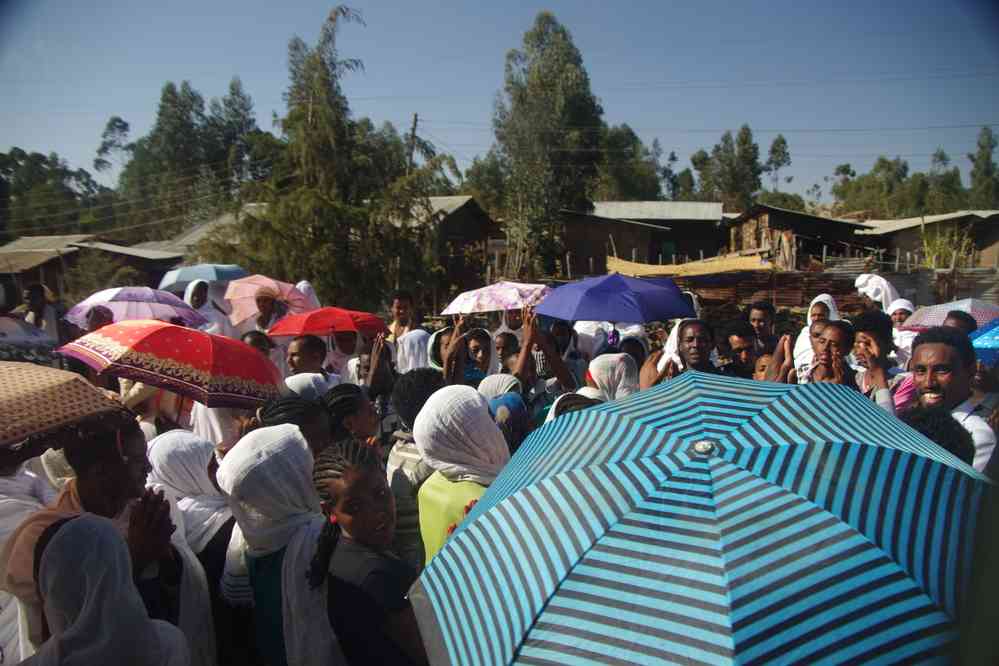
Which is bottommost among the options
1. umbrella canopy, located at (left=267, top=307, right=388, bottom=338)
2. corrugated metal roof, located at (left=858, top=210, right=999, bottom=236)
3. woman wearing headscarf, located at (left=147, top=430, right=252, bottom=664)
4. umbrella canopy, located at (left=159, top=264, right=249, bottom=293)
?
woman wearing headscarf, located at (left=147, top=430, right=252, bottom=664)

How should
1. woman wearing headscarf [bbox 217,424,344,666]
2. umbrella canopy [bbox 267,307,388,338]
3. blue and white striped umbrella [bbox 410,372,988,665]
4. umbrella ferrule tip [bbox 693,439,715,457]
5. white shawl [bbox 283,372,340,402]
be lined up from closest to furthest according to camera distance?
blue and white striped umbrella [bbox 410,372,988,665], umbrella ferrule tip [bbox 693,439,715,457], woman wearing headscarf [bbox 217,424,344,666], white shawl [bbox 283,372,340,402], umbrella canopy [bbox 267,307,388,338]

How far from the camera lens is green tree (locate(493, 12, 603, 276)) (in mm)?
33062

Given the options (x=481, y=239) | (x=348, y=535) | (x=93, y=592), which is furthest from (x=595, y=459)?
(x=481, y=239)

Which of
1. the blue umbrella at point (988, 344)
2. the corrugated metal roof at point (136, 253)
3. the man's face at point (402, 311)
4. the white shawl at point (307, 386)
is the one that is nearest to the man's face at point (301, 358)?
the white shawl at point (307, 386)

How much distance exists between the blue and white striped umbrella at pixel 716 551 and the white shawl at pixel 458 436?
2.42 ft

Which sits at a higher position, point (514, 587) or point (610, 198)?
point (610, 198)

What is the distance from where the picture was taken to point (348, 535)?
2.00 m

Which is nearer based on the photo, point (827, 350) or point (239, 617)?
point (239, 617)

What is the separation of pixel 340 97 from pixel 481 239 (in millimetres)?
14610

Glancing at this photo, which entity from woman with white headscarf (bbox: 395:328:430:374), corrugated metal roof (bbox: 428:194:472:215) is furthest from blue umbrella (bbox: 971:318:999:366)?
corrugated metal roof (bbox: 428:194:472:215)

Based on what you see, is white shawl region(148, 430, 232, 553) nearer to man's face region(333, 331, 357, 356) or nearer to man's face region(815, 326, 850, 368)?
man's face region(815, 326, 850, 368)

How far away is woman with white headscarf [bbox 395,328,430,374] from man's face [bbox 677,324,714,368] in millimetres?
2286

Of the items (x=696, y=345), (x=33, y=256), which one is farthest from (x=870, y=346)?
(x=33, y=256)

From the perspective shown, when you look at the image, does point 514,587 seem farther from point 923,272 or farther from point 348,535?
point 923,272
